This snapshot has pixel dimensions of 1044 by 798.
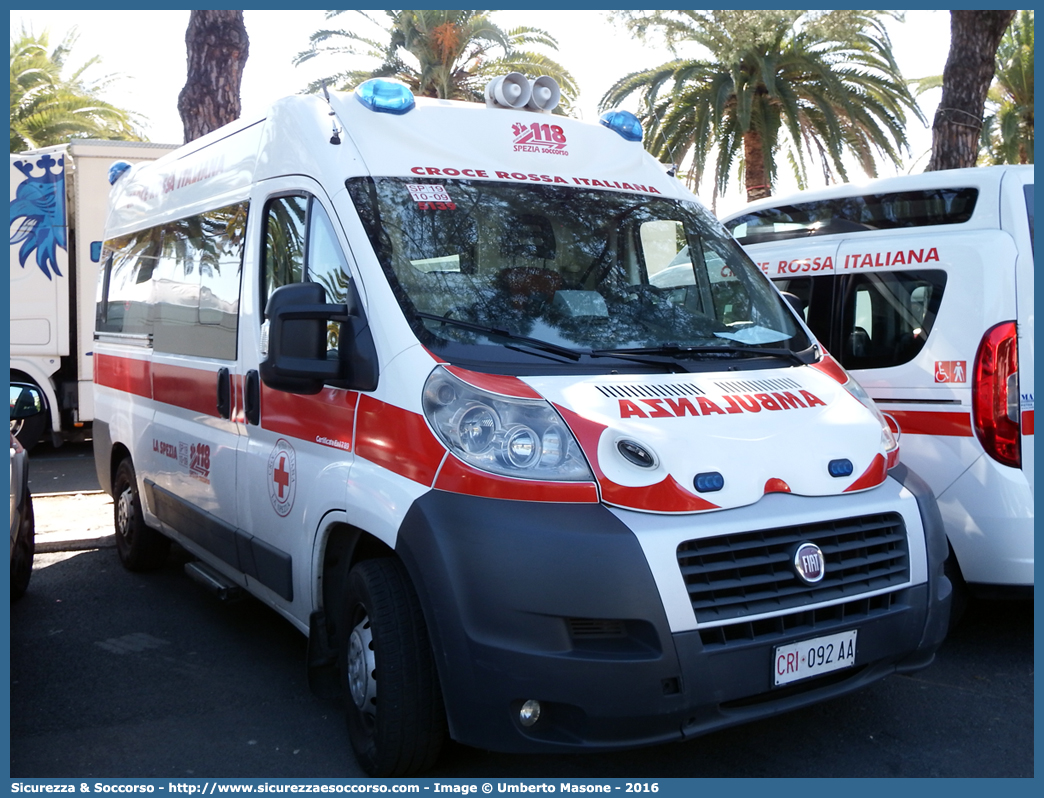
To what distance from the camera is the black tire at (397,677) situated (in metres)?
3.34

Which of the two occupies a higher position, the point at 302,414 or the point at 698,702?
the point at 302,414

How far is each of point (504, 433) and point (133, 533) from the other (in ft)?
13.2

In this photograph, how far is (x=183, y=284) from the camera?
5418mm

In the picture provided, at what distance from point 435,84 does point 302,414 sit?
53.4 feet

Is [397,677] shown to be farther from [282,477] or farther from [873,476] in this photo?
[873,476]

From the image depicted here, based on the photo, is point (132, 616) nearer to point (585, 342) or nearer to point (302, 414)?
point (302, 414)

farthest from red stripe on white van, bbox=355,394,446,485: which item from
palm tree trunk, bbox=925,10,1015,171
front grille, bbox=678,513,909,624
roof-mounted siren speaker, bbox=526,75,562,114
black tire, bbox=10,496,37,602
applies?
palm tree trunk, bbox=925,10,1015,171

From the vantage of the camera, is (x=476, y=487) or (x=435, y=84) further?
(x=435, y=84)

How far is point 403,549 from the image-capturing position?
327 cm

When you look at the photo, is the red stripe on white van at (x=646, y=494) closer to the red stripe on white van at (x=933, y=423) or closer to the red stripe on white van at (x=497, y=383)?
the red stripe on white van at (x=497, y=383)

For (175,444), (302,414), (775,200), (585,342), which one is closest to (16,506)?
(175,444)

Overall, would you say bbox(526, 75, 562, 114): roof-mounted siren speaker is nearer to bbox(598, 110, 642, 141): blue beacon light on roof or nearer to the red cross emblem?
bbox(598, 110, 642, 141): blue beacon light on roof

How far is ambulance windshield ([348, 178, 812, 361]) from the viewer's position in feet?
12.0

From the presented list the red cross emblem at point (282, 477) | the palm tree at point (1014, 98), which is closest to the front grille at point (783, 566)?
the red cross emblem at point (282, 477)
